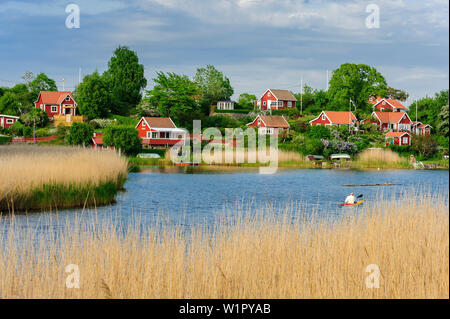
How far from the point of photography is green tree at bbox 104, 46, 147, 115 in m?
83.1

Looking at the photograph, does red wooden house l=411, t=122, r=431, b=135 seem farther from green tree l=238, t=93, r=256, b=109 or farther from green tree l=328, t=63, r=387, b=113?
green tree l=238, t=93, r=256, b=109

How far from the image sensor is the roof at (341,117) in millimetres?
63747

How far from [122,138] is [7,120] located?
2617 centimetres

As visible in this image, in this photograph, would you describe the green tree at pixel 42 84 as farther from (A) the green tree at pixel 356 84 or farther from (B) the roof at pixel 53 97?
(A) the green tree at pixel 356 84

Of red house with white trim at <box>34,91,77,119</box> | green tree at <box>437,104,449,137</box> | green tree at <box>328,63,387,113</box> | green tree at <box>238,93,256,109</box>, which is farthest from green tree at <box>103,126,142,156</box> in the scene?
green tree at <box>238,93,256,109</box>

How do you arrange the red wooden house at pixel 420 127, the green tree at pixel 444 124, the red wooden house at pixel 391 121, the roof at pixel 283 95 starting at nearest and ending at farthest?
the green tree at pixel 444 124 → the red wooden house at pixel 391 121 → the red wooden house at pixel 420 127 → the roof at pixel 283 95

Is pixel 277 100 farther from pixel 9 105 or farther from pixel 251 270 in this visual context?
pixel 251 270

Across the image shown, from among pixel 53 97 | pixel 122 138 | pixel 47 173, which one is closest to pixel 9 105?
pixel 53 97

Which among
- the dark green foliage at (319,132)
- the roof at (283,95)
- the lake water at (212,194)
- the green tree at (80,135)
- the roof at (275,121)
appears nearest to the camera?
the lake water at (212,194)

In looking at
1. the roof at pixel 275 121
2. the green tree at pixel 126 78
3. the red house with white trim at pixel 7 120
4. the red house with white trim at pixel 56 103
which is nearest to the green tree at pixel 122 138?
the roof at pixel 275 121

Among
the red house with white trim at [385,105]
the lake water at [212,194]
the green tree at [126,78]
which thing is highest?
the green tree at [126,78]

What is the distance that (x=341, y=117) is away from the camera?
6512 cm

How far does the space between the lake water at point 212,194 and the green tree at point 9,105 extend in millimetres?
36052
